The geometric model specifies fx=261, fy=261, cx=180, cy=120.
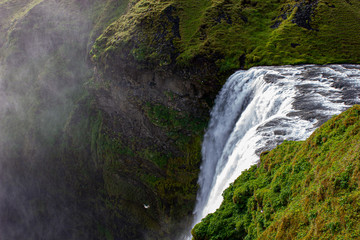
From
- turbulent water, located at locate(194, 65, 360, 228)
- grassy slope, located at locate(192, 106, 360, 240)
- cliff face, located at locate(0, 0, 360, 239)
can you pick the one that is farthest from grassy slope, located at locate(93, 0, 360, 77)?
grassy slope, located at locate(192, 106, 360, 240)

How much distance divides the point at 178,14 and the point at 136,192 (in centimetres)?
1991

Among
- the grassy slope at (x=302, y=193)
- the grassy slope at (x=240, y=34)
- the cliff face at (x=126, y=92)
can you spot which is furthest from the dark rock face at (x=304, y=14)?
the grassy slope at (x=302, y=193)

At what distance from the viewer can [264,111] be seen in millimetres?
16359

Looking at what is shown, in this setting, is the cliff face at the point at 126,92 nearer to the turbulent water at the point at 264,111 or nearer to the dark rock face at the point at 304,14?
the dark rock face at the point at 304,14

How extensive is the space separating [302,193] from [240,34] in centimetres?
2074

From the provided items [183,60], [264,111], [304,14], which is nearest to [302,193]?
[264,111]

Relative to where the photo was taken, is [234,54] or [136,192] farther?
[136,192]

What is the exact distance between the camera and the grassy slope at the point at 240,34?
22.1m

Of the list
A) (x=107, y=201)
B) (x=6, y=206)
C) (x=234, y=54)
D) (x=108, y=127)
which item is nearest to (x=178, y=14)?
(x=234, y=54)

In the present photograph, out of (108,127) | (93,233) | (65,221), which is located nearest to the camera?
(108,127)

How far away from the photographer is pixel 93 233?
3397 cm

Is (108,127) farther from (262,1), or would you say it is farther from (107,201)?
(262,1)

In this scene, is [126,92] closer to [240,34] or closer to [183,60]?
[183,60]

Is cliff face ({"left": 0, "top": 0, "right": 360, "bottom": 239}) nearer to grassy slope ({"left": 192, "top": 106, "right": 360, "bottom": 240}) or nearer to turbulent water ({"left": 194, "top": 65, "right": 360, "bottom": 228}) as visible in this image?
turbulent water ({"left": 194, "top": 65, "right": 360, "bottom": 228})
